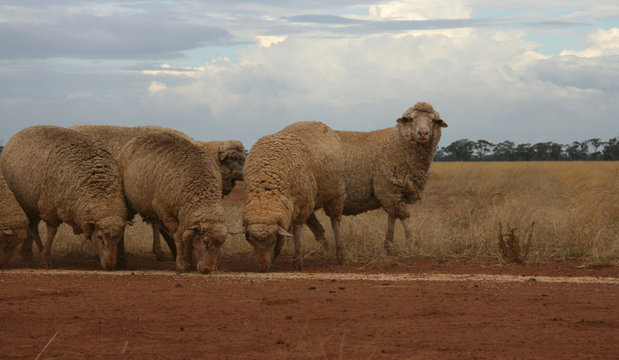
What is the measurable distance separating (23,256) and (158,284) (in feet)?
13.5

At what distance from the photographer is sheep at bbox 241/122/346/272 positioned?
391 inches

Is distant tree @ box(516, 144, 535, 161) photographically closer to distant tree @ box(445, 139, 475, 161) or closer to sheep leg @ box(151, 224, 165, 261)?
distant tree @ box(445, 139, 475, 161)

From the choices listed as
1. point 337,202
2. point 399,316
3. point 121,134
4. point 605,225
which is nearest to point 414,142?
point 337,202

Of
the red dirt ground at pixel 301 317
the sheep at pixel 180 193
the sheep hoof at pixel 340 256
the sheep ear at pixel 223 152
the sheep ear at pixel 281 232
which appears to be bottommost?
the sheep hoof at pixel 340 256

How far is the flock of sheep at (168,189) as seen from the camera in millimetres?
10031

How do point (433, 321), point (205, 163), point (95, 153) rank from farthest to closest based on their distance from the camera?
point (95, 153), point (205, 163), point (433, 321)

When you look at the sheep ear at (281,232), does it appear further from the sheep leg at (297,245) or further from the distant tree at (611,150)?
the distant tree at (611,150)

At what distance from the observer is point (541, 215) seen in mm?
14555

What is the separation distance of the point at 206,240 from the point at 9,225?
292 centimetres

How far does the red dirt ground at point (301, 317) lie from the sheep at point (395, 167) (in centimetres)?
346

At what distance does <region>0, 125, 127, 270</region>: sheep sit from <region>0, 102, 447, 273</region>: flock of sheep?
0.05ft

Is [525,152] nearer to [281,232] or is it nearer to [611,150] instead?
[611,150]

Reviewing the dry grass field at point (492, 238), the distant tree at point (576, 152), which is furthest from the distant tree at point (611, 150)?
the dry grass field at point (492, 238)

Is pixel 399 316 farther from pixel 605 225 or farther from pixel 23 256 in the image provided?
pixel 605 225
